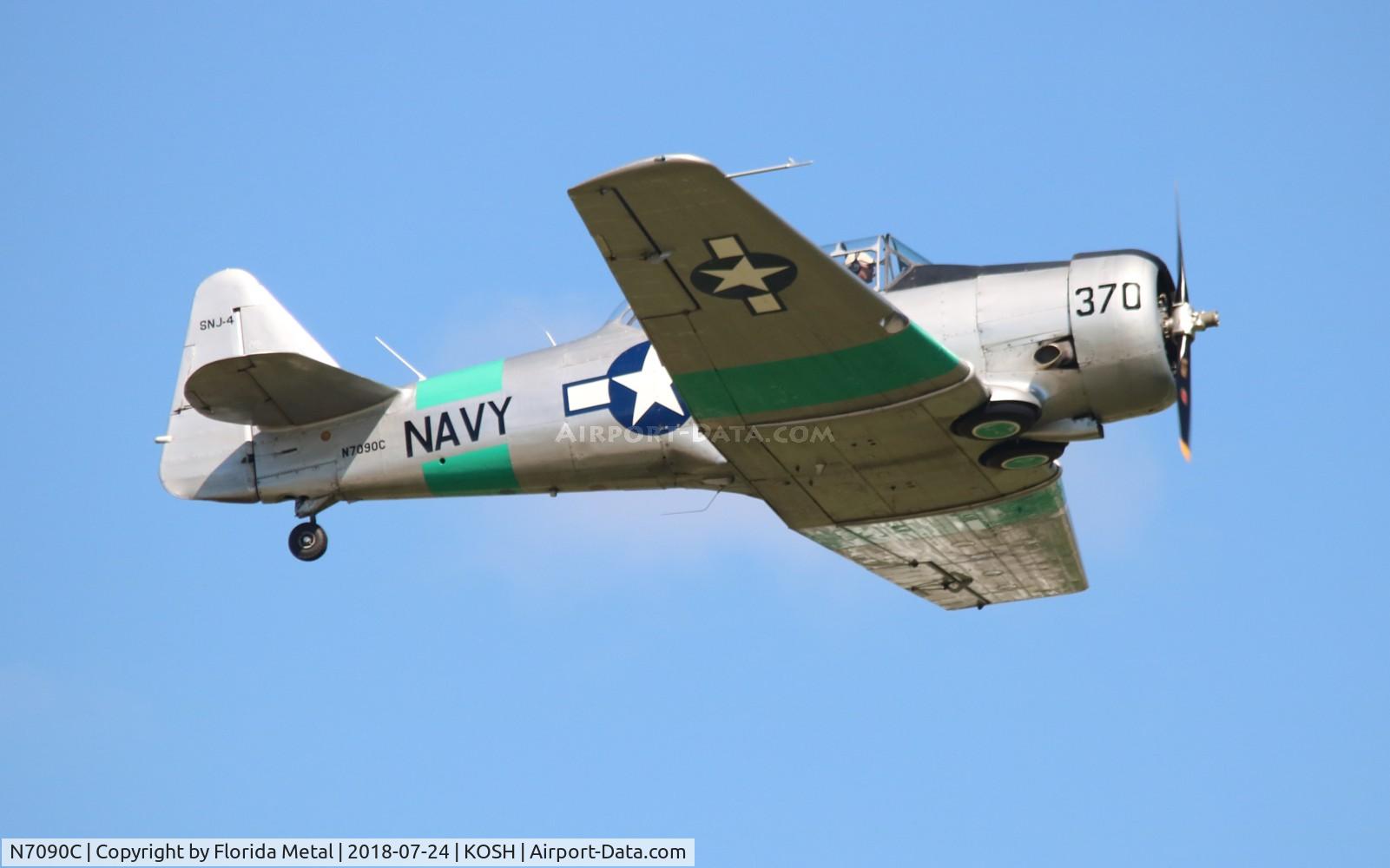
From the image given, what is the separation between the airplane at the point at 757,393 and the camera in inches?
436

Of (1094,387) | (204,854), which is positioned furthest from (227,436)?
(1094,387)

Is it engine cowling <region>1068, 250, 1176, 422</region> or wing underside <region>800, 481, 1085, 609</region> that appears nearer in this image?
engine cowling <region>1068, 250, 1176, 422</region>

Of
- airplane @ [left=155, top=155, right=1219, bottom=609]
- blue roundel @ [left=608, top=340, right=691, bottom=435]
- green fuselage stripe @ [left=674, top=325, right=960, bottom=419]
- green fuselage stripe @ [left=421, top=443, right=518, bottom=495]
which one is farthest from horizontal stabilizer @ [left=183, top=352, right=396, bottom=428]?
green fuselage stripe @ [left=674, top=325, right=960, bottom=419]

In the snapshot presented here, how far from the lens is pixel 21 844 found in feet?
41.1

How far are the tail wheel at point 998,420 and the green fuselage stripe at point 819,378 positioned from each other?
1.87ft

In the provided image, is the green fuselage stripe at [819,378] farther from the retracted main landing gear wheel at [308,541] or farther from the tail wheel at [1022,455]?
the retracted main landing gear wheel at [308,541]

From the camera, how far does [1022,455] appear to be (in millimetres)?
12531

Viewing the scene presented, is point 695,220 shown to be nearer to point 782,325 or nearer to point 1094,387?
point 782,325

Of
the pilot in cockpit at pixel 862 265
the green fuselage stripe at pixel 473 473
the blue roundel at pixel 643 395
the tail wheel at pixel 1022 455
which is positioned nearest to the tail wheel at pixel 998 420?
the tail wheel at pixel 1022 455

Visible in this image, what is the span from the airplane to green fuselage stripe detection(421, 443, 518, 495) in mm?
17

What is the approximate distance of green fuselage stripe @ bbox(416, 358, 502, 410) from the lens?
1377 cm

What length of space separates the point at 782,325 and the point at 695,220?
1165 millimetres

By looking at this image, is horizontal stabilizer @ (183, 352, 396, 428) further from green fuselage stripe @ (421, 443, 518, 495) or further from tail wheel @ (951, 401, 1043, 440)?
tail wheel @ (951, 401, 1043, 440)

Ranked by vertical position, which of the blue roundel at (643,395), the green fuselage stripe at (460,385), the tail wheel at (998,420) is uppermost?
the green fuselage stripe at (460,385)
